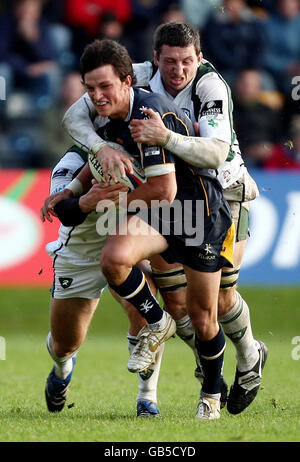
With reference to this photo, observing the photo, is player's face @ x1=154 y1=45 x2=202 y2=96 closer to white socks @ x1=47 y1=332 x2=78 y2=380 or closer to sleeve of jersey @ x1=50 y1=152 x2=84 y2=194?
→ sleeve of jersey @ x1=50 y1=152 x2=84 y2=194

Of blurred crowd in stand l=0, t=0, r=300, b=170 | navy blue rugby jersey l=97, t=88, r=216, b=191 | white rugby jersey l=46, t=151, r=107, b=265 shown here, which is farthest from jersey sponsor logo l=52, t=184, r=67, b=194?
blurred crowd in stand l=0, t=0, r=300, b=170

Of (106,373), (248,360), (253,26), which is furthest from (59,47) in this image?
(248,360)

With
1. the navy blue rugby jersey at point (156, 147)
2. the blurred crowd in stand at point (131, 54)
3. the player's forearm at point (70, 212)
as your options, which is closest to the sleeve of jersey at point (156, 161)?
the navy blue rugby jersey at point (156, 147)

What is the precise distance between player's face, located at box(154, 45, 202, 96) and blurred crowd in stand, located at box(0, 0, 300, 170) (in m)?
6.78

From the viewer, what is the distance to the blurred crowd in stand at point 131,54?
44.2 ft

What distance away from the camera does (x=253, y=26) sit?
13852 millimetres

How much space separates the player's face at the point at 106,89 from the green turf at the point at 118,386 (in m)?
1.87

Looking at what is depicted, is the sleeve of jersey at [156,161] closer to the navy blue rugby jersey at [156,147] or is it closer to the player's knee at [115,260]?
the navy blue rugby jersey at [156,147]

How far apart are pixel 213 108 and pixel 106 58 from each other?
784 mm

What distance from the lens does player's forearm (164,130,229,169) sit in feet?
18.5

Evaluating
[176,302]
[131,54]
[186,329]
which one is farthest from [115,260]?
[131,54]

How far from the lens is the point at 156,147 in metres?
5.59

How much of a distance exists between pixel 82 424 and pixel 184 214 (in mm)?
1396
